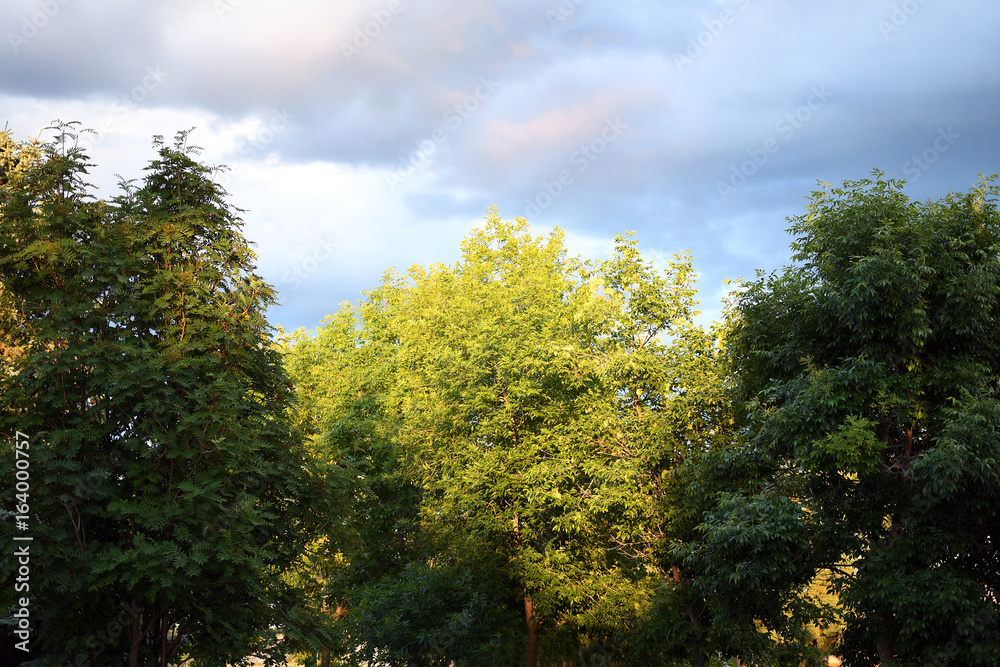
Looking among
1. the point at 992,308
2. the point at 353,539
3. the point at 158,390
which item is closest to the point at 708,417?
the point at 992,308

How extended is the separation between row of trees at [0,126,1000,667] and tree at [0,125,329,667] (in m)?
0.06

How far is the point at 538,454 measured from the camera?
25.3 metres

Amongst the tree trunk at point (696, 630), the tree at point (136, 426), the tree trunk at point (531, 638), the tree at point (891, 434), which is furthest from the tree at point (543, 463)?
the tree at point (136, 426)

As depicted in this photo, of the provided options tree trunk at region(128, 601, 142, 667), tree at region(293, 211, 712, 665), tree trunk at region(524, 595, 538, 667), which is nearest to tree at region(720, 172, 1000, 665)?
tree at region(293, 211, 712, 665)

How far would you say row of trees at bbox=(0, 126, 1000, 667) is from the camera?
13.7m

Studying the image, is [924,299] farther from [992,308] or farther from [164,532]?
[164,532]

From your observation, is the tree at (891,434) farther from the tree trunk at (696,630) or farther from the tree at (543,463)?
the tree at (543,463)

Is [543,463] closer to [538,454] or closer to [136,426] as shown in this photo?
[538,454]

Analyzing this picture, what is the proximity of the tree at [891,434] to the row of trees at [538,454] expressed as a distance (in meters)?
0.08

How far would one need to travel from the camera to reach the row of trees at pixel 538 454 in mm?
13680

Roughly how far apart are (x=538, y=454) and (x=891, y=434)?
1046 centimetres

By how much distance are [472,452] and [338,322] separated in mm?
16048

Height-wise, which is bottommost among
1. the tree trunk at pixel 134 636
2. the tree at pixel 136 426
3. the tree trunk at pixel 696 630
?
the tree trunk at pixel 696 630

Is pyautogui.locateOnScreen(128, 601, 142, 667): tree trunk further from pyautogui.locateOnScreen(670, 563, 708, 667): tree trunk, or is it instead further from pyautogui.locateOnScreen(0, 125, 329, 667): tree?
pyautogui.locateOnScreen(670, 563, 708, 667): tree trunk
